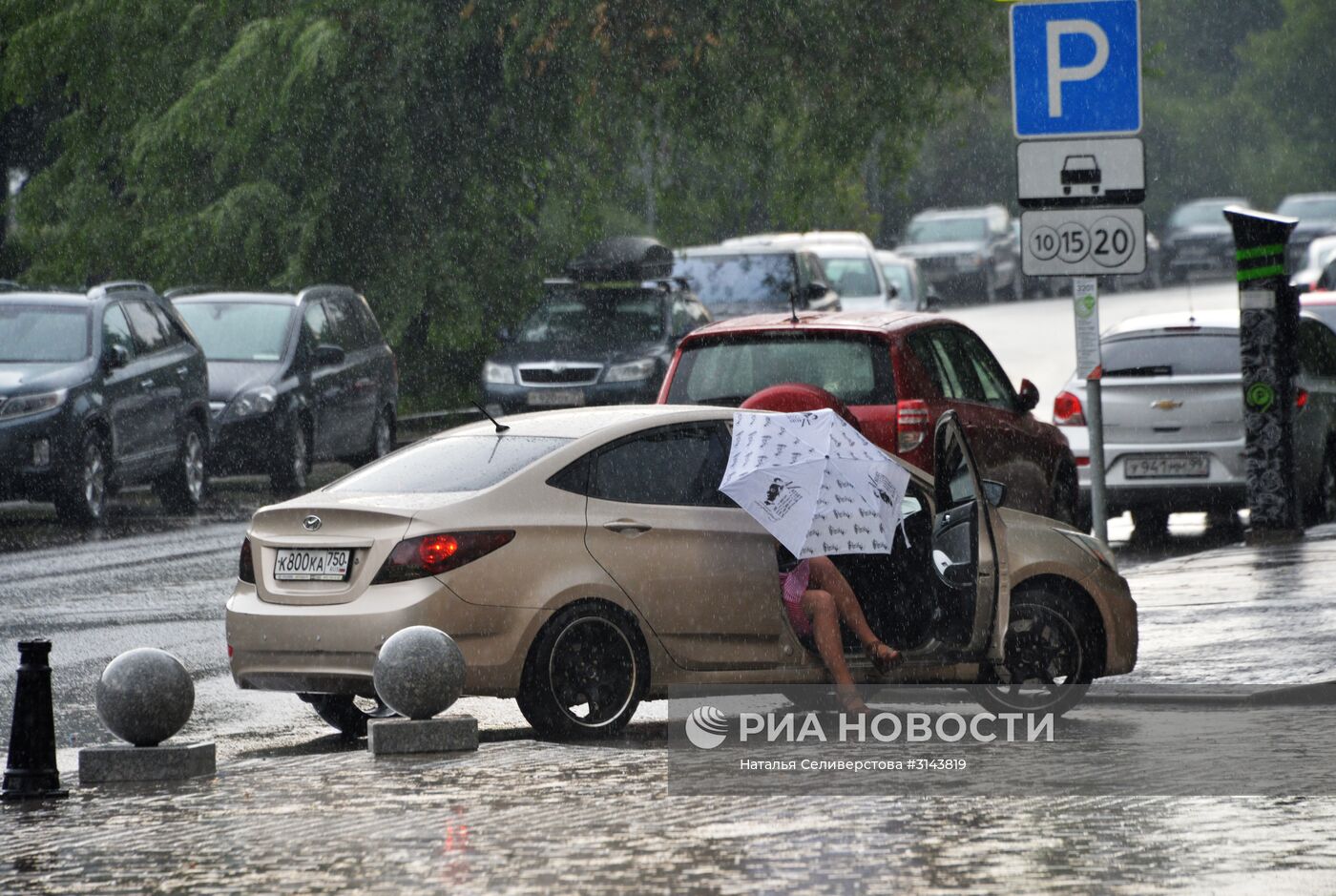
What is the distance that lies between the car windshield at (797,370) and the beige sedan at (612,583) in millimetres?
3607

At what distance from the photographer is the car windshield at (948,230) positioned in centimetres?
5438

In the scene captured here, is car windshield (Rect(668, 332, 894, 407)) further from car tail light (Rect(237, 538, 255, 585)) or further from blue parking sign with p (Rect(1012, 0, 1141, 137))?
car tail light (Rect(237, 538, 255, 585))

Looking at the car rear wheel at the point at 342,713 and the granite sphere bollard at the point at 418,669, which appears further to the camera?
the car rear wheel at the point at 342,713

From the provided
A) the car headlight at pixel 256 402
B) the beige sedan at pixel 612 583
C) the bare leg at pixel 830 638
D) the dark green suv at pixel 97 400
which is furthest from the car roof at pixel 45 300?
the bare leg at pixel 830 638

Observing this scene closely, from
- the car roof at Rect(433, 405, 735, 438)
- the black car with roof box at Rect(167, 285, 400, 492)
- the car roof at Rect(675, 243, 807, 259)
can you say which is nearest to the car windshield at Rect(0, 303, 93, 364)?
the black car with roof box at Rect(167, 285, 400, 492)

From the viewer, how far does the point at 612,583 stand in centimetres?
1063

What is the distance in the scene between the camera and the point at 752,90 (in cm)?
2956

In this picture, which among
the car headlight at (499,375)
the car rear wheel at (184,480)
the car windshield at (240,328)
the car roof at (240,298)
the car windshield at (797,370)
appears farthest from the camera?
the car headlight at (499,375)

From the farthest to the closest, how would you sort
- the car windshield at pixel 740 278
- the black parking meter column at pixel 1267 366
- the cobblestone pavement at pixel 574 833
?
the car windshield at pixel 740 278 → the black parking meter column at pixel 1267 366 → the cobblestone pavement at pixel 574 833

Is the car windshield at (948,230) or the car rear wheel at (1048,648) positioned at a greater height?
the car windshield at (948,230)

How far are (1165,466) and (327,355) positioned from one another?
8.62m

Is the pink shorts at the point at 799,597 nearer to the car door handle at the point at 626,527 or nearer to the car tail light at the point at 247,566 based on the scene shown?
the car door handle at the point at 626,527

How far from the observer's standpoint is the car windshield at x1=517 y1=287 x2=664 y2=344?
2739 centimetres

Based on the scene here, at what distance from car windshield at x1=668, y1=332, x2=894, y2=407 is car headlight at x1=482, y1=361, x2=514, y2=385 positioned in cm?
1225
